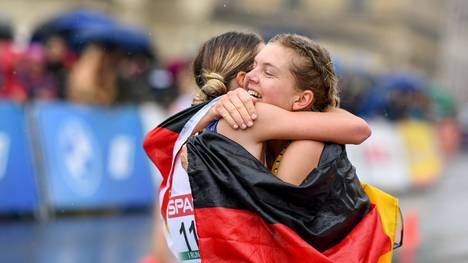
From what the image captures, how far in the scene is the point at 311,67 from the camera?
9.27 ft

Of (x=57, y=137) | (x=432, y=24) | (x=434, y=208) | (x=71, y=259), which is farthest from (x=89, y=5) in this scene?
(x=432, y=24)

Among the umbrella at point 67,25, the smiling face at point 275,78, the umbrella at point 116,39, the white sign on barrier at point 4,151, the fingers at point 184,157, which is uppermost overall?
the umbrella at point 67,25

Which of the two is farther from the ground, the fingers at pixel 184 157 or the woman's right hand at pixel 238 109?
the woman's right hand at pixel 238 109

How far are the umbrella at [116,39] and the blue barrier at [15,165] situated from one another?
230cm

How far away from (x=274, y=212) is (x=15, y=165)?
7.15 meters

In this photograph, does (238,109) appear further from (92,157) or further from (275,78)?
(92,157)

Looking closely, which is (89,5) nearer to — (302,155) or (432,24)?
(302,155)

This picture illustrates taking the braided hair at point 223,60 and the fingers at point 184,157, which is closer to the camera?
the fingers at point 184,157

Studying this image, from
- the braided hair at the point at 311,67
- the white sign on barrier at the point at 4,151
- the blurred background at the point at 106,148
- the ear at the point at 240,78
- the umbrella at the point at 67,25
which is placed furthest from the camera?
the umbrella at the point at 67,25

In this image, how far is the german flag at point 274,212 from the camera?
2.68 metres

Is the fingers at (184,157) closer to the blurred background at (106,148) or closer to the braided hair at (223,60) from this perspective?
the braided hair at (223,60)

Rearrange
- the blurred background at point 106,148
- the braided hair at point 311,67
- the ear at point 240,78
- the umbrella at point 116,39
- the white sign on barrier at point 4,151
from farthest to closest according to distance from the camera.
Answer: the umbrella at point 116,39, the white sign on barrier at point 4,151, the blurred background at point 106,148, the ear at point 240,78, the braided hair at point 311,67

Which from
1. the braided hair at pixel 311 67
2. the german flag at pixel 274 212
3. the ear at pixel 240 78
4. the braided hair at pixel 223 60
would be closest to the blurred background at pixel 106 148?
the braided hair at pixel 223 60

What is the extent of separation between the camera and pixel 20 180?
374 inches
